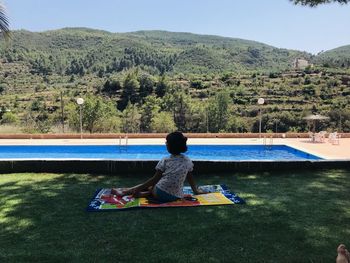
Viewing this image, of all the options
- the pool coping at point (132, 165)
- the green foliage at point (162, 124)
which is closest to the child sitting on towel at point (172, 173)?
the pool coping at point (132, 165)

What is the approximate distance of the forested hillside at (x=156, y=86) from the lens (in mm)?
17734

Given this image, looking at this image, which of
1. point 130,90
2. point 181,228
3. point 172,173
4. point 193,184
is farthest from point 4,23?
point 130,90

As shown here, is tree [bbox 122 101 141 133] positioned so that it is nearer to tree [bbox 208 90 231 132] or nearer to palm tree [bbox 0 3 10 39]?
tree [bbox 208 90 231 132]

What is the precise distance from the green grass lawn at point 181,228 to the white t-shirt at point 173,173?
28 centimetres

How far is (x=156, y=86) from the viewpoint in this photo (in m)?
34.8

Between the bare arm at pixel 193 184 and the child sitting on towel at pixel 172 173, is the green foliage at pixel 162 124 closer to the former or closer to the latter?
the bare arm at pixel 193 184

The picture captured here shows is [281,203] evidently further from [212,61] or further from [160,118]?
[212,61]

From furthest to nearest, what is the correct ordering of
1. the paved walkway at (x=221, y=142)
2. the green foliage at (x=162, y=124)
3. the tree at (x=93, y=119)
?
the green foliage at (x=162, y=124) < the tree at (x=93, y=119) < the paved walkway at (x=221, y=142)

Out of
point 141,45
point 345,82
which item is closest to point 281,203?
point 345,82

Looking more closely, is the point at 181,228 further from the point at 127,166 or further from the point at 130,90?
the point at 130,90

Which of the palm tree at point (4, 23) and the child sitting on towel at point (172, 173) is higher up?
the palm tree at point (4, 23)

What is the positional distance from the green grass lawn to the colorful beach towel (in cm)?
11

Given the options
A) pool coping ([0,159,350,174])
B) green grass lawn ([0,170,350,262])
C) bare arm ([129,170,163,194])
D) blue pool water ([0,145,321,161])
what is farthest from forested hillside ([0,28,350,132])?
bare arm ([129,170,163,194])

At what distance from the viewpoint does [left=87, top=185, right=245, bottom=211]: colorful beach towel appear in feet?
13.4
